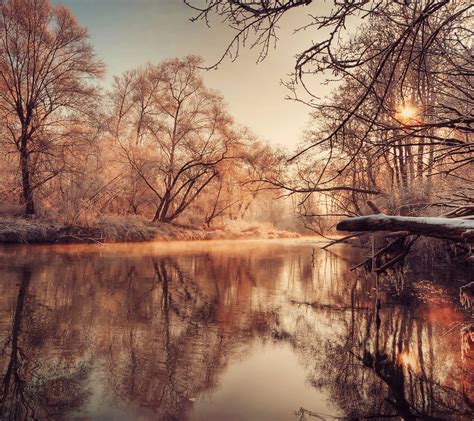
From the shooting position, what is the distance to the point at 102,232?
20.4 m

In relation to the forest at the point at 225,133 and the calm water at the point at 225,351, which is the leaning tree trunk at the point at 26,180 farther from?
the calm water at the point at 225,351

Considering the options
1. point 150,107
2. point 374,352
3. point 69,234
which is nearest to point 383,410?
point 374,352

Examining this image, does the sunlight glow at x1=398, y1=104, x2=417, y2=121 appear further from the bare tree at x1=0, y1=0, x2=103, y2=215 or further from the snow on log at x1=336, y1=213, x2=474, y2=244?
the bare tree at x1=0, y1=0, x2=103, y2=215

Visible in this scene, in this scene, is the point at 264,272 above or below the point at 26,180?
below

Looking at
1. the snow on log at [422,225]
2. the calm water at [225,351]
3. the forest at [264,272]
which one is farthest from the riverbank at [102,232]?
the snow on log at [422,225]

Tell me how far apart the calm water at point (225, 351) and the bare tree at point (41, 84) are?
1051cm

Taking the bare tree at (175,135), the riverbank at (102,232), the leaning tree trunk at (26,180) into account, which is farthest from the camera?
the bare tree at (175,135)

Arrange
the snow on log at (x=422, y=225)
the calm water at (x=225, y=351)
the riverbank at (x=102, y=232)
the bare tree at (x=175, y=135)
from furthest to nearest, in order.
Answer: the bare tree at (x=175, y=135) < the riverbank at (x=102, y=232) < the calm water at (x=225, y=351) < the snow on log at (x=422, y=225)

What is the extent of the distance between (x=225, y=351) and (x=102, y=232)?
16.5 metres

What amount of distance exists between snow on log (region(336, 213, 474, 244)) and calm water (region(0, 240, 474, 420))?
5.84 feet

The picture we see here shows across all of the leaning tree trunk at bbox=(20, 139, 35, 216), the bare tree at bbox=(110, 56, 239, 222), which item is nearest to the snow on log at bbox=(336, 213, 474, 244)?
the leaning tree trunk at bbox=(20, 139, 35, 216)

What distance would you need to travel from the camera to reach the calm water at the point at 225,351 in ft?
12.5

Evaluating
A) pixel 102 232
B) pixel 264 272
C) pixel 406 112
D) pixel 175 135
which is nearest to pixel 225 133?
pixel 175 135

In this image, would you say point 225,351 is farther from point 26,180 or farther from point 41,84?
point 41,84
